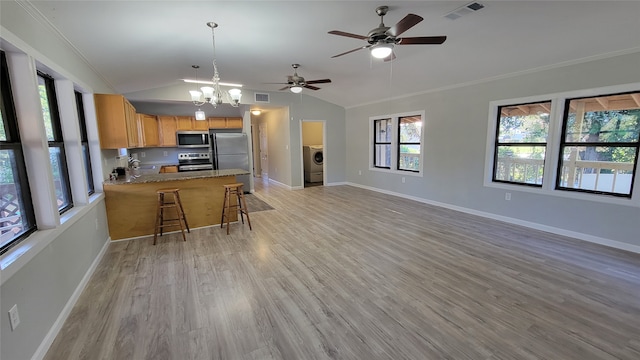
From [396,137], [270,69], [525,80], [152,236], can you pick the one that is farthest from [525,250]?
[152,236]

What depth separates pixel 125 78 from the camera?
4469mm

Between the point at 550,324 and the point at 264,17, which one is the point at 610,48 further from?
the point at 264,17

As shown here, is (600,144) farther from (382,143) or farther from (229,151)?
(229,151)

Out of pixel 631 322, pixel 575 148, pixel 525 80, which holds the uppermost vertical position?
pixel 525 80

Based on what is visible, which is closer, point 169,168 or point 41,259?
point 41,259

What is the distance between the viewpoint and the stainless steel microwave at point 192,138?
6883 mm

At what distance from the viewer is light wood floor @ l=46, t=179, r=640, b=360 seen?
6.08ft

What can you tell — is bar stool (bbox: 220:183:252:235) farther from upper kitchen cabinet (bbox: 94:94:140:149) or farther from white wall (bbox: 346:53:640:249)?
white wall (bbox: 346:53:640:249)

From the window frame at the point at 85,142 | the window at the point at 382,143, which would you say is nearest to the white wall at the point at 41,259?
the window frame at the point at 85,142

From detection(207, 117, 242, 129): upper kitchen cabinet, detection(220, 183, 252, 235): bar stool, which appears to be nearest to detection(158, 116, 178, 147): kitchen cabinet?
detection(207, 117, 242, 129): upper kitchen cabinet

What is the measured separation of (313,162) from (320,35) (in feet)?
17.7

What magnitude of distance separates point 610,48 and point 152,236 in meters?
6.60

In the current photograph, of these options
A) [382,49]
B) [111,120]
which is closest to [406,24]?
[382,49]

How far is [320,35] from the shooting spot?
332cm
